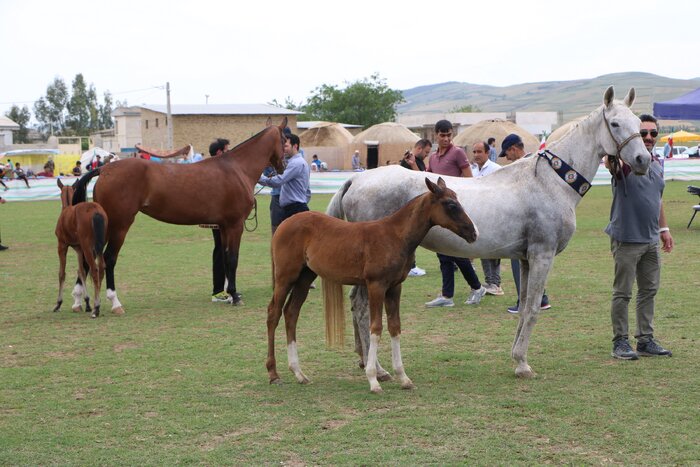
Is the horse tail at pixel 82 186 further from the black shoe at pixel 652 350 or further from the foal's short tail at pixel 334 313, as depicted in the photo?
the black shoe at pixel 652 350

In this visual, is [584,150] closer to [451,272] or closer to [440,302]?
[451,272]

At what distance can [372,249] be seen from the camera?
6.53 m

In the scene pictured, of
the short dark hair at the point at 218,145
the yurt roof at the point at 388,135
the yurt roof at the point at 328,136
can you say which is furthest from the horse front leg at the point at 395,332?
the yurt roof at the point at 328,136

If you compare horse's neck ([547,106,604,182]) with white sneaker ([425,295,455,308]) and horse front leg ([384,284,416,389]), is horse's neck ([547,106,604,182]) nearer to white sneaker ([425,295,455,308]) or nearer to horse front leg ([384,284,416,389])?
horse front leg ([384,284,416,389])

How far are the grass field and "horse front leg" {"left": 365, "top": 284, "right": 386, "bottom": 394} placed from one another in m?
0.12

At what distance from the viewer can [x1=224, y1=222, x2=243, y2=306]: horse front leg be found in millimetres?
11047

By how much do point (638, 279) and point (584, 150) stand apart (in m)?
1.45

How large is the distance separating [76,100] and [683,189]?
110 metres

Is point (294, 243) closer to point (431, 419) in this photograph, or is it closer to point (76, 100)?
point (431, 419)

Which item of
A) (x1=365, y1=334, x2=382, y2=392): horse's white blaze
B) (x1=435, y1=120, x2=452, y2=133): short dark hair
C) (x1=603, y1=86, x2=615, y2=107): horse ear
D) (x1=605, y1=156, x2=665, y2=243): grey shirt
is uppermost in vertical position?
(x1=603, y1=86, x2=615, y2=107): horse ear

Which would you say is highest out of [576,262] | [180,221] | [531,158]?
[531,158]

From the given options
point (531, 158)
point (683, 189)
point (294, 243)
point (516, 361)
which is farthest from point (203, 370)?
point (683, 189)

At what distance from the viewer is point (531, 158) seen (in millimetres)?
7395

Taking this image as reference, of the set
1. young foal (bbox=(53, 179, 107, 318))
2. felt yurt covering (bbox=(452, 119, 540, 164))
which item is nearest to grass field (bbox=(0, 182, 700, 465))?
young foal (bbox=(53, 179, 107, 318))
